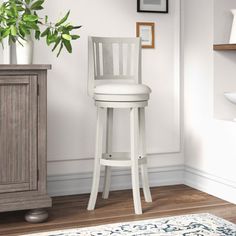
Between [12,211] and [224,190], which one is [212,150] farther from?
[12,211]

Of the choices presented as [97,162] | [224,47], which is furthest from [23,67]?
[224,47]

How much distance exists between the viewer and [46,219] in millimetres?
2967

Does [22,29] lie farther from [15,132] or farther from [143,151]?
[143,151]

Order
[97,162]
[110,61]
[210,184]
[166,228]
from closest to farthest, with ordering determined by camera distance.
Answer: [166,228] → [97,162] → [110,61] → [210,184]

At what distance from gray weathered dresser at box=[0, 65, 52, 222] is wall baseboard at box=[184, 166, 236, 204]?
127cm

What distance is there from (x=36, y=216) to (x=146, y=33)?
1.70 m

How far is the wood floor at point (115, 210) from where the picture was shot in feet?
9.55

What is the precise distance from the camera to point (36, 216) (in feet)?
9.55

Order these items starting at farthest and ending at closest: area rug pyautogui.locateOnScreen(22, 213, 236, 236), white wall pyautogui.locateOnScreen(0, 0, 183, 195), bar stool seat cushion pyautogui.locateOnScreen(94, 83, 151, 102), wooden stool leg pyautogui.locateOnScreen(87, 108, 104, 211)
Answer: white wall pyautogui.locateOnScreen(0, 0, 183, 195) < wooden stool leg pyautogui.locateOnScreen(87, 108, 104, 211) < bar stool seat cushion pyautogui.locateOnScreen(94, 83, 151, 102) < area rug pyautogui.locateOnScreen(22, 213, 236, 236)

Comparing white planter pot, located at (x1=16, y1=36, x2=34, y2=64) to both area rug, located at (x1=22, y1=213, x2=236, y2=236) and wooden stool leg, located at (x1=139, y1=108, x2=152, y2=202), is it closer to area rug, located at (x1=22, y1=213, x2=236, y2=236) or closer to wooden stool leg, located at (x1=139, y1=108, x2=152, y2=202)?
wooden stool leg, located at (x1=139, y1=108, x2=152, y2=202)

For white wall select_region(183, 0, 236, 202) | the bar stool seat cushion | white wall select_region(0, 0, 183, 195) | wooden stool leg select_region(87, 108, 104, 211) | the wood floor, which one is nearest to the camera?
the wood floor

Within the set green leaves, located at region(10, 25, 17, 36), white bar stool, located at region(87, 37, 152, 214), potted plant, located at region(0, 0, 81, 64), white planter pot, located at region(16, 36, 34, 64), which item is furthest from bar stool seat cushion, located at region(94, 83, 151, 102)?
green leaves, located at region(10, 25, 17, 36)

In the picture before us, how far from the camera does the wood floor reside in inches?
115

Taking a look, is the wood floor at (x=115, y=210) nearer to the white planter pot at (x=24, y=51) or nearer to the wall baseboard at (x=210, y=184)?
the wall baseboard at (x=210, y=184)
